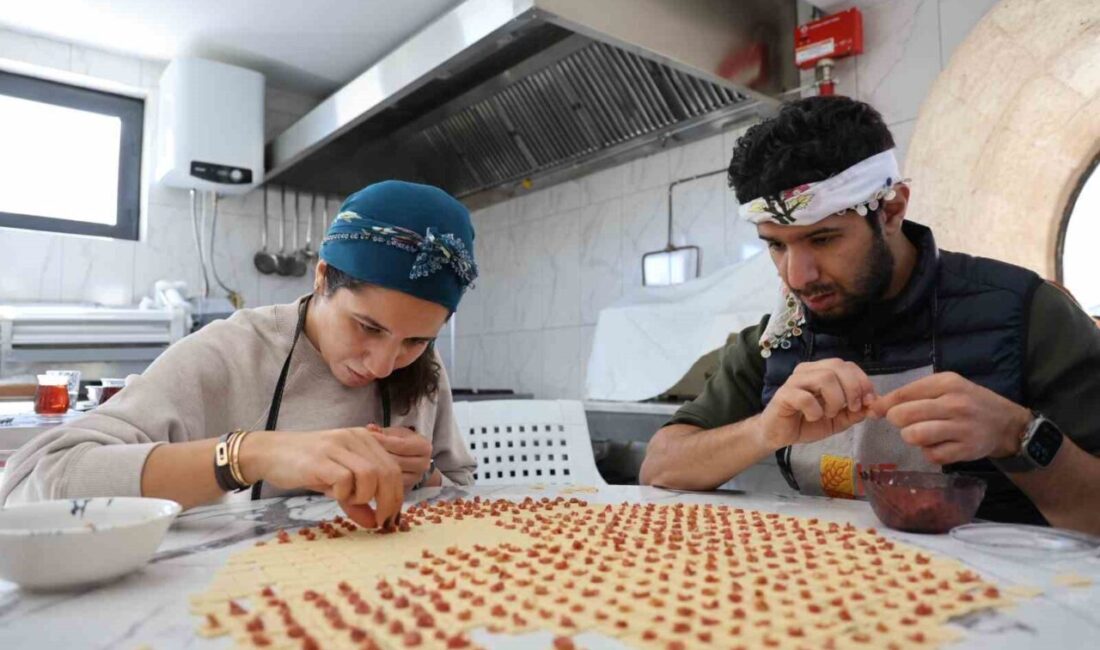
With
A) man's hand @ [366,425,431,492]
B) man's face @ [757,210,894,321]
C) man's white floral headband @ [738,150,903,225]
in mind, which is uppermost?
man's white floral headband @ [738,150,903,225]

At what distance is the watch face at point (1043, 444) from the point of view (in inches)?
43.4

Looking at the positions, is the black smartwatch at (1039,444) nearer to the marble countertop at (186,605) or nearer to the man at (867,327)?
the man at (867,327)

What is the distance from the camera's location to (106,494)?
40.7 inches

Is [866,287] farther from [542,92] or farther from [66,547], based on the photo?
[542,92]

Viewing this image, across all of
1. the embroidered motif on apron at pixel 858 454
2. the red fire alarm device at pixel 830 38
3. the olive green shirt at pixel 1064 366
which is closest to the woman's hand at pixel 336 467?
the embroidered motif on apron at pixel 858 454

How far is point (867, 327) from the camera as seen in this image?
1473 mm

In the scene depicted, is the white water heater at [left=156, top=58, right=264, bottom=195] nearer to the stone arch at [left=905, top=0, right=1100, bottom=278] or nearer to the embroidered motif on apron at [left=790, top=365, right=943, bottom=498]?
the stone arch at [left=905, top=0, right=1100, bottom=278]

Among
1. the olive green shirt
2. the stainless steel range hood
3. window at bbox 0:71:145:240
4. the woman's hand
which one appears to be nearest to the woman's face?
the woman's hand

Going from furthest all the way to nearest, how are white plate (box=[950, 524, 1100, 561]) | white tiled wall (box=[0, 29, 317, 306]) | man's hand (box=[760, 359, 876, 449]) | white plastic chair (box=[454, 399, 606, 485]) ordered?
white tiled wall (box=[0, 29, 317, 306]), white plastic chair (box=[454, 399, 606, 485]), man's hand (box=[760, 359, 876, 449]), white plate (box=[950, 524, 1100, 561])

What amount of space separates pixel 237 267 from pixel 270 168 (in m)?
0.70

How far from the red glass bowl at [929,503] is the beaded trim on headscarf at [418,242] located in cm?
82

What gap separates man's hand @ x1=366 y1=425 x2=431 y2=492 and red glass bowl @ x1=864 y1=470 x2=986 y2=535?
0.75 metres

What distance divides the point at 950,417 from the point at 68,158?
15.4 ft

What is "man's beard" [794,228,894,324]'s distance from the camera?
1.43m
